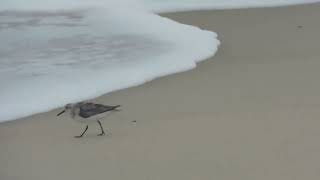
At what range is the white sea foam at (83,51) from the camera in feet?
20.6

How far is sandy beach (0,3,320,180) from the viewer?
13.4 feet

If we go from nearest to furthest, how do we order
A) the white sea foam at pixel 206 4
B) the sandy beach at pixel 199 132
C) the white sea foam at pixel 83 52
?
the sandy beach at pixel 199 132
the white sea foam at pixel 83 52
the white sea foam at pixel 206 4

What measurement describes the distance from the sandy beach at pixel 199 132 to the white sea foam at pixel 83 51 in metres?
0.27

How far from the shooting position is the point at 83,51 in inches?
310

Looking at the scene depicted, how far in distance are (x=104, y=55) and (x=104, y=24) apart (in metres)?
2.07

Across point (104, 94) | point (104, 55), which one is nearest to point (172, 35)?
point (104, 55)

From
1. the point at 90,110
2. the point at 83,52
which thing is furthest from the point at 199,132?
the point at 83,52

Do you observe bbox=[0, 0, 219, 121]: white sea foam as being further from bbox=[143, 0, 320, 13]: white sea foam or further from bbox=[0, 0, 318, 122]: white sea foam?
bbox=[143, 0, 320, 13]: white sea foam

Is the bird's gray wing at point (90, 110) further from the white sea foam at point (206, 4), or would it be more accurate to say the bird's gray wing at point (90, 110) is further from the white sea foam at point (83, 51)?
the white sea foam at point (206, 4)

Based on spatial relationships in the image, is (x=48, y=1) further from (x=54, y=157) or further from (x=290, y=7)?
(x=54, y=157)

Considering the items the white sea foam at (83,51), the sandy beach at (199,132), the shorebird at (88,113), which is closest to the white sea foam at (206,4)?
the white sea foam at (83,51)

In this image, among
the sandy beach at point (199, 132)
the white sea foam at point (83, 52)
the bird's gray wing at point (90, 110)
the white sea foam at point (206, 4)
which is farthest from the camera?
the white sea foam at point (206, 4)

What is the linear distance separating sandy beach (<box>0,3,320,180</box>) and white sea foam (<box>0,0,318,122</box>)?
10.5 inches

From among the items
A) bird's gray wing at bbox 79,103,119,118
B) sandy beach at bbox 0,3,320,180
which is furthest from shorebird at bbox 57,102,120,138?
sandy beach at bbox 0,3,320,180
